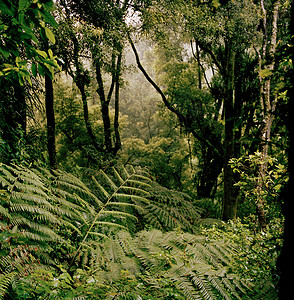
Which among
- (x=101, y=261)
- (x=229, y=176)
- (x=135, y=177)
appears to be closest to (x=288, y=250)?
(x=101, y=261)

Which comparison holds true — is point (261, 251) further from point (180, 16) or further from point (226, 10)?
point (226, 10)

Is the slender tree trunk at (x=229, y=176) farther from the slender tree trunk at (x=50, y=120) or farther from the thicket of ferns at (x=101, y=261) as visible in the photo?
the slender tree trunk at (x=50, y=120)

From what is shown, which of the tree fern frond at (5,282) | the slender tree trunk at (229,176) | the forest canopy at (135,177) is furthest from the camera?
the slender tree trunk at (229,176)

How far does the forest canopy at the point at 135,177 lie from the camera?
3.82 ft

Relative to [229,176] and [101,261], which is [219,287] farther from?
[229,176]

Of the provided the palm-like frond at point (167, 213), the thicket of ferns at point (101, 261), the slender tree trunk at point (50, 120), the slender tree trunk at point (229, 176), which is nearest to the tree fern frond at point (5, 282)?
the thicket of ferns at point (101, 261)

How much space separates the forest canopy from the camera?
1.16 meters

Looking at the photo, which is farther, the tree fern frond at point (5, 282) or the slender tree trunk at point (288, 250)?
the tree fern frond at point (5, 282)

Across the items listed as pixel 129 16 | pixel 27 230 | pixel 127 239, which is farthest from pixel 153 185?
pixel 129 16

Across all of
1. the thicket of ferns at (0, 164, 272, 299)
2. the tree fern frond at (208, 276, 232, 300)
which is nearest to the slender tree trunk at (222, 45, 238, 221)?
the thicket of ferns at (0, 164, 272, 299)

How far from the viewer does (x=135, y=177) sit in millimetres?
3459

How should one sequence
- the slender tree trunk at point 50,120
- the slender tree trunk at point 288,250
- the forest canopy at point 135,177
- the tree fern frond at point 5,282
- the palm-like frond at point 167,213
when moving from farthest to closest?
the slender tree trunk at point 50,120
the palm-like frond at point 167,213
the forest canopy at point 135,177
the tree fern frond at point 5,282
the slender tree trunk at point 288,250

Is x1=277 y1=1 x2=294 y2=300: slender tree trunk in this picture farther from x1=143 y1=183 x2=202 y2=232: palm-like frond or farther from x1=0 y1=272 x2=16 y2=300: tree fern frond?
x1=143 y1=183 x2=202 y2=232: palm-like frond

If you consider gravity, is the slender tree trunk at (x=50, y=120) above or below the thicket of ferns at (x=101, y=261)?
above
